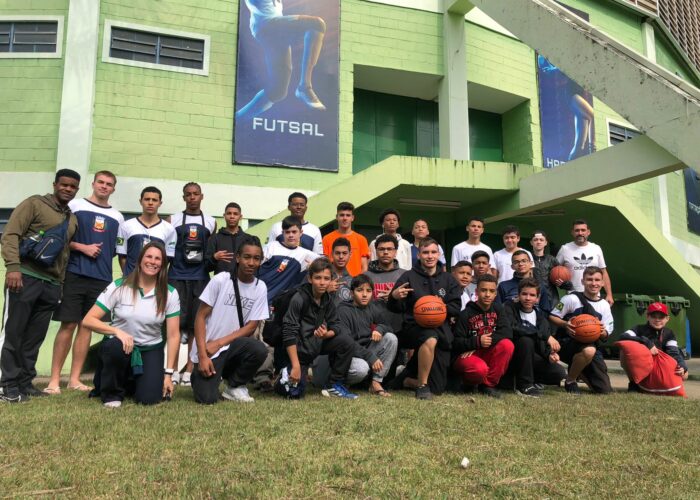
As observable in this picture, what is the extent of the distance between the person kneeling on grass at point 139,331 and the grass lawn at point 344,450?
232 mm

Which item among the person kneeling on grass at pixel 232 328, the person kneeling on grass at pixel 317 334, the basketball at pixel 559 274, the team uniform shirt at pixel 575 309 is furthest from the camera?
the basketball at pixel 559 274

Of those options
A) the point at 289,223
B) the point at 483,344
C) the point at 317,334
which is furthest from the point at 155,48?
the point at 483,344

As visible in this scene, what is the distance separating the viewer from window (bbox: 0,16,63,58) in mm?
10492

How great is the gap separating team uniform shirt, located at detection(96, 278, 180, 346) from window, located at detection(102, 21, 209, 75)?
788 centimetres

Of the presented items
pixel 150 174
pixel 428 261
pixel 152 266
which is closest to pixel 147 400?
pixel 152 266

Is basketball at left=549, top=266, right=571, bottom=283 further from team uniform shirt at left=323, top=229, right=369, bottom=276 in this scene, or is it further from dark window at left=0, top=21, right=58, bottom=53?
dark window at left=0, top=21, right=58, bottom=53

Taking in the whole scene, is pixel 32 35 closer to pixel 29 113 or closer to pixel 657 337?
pixel 29 113

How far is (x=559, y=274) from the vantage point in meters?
6.70

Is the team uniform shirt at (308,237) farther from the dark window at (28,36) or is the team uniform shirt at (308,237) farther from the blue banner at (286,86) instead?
the dark window at (28,36)

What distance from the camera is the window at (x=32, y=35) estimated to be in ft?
34.4

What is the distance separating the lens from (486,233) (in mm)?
13664

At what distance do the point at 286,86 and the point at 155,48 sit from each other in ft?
9.06

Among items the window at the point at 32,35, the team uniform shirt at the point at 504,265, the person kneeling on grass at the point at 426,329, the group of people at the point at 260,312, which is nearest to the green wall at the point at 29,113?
the window at the point at 32,35

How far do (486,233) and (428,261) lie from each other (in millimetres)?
8944
